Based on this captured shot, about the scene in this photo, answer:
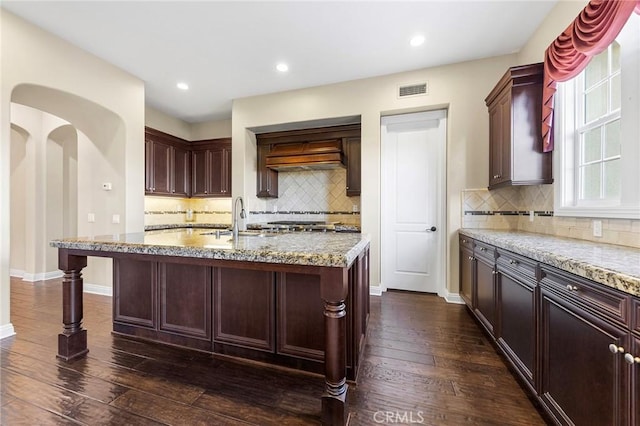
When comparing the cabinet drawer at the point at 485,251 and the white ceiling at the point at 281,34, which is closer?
the cabinet drawer at the point at 485,251

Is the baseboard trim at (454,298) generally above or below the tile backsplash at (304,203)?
below

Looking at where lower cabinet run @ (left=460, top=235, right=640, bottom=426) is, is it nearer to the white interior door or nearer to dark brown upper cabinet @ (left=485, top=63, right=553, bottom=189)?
dark brown upper cabinet @ (left=485, top=63, right=553, bottom=189)

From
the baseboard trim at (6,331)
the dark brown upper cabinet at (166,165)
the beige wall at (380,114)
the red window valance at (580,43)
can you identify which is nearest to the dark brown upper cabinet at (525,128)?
the red window valance at (580,43)

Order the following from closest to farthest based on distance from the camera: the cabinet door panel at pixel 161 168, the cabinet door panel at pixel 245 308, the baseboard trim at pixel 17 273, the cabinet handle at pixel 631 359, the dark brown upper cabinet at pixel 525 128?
1. the cabinet handle at pixel 631 359
2. the cabinet door panel at pixel 245 308
3. the dark brown upper cabinet at pixel 525 128
4. the baseboard trim at pixel 17 273
5. the cabinet door panel at pixel 161 168

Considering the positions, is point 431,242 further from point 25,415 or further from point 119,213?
point 119,213

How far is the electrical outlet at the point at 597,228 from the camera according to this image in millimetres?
1901

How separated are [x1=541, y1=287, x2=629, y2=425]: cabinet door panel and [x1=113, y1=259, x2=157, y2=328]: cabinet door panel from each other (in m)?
2.84

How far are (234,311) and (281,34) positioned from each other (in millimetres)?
2856

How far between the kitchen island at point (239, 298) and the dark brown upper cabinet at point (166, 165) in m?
2.70

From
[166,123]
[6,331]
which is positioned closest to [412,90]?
[166,123]

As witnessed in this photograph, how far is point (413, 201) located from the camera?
12.7 ft

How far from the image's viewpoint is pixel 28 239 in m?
4.39

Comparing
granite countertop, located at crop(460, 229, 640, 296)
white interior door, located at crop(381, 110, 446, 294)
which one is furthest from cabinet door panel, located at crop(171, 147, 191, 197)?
granite countertop, located at crop(460, 229, 640, 296)

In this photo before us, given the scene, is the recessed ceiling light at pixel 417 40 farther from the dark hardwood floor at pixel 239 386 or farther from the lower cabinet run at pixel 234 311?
the dark hardwood floor at pixel 239 386
